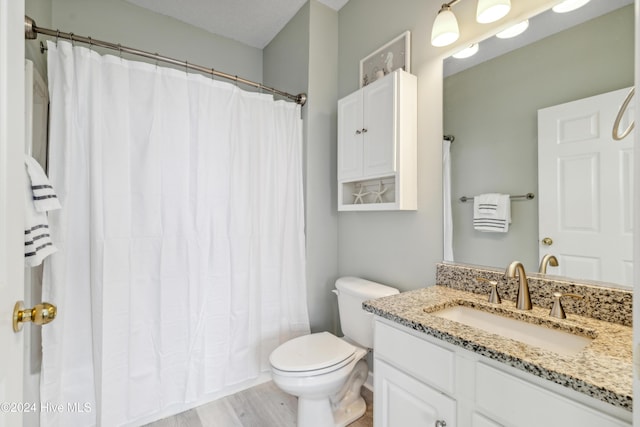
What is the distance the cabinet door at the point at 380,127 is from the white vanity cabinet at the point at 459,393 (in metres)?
0.88

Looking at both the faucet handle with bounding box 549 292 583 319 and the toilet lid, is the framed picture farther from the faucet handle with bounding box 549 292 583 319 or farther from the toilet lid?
the toilet lid

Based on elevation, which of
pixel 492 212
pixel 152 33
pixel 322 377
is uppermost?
pixel 152 33

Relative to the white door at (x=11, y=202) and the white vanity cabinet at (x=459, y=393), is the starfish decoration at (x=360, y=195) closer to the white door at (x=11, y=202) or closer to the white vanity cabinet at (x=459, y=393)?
the white vanity cabinet at (x=459, y=393)

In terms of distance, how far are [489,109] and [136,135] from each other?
71.0 inches

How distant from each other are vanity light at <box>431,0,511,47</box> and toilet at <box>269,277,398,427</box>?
131 cm

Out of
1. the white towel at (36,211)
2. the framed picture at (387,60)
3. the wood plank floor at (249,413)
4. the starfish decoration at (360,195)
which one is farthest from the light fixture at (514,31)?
the wood plank floor at (249,413)

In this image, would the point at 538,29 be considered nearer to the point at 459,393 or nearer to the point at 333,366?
the point at 459,393

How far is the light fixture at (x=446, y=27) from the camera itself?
1282 millimetres

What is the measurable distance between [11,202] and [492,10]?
1.68 m

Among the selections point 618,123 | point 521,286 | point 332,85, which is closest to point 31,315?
point 521,286

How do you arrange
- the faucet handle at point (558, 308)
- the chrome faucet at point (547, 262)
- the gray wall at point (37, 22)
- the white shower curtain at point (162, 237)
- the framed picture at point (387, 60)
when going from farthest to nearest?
the framed picture at point (387, 60)
the white shower curtain at point (162, 237)
the gray wall at point (37, 22)
the chrome faucet at point (547, 262)
the faucet handle at point (558, 308)

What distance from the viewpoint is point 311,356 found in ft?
4.77

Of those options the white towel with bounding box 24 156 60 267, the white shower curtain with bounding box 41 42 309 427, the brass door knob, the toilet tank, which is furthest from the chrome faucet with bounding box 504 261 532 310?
the white towel with bounding box 24 156 60 267

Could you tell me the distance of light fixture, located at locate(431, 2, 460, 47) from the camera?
128 cm
